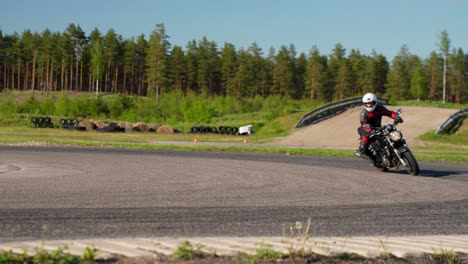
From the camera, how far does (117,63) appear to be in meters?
138

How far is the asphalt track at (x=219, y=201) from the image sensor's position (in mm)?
8211

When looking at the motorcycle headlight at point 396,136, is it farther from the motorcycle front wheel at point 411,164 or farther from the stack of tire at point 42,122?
the stack of tire at point 42,122

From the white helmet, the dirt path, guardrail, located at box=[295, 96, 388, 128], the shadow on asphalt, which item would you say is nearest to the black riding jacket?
the white helmet

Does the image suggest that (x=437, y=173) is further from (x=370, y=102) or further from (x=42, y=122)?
(x=42, y=122)

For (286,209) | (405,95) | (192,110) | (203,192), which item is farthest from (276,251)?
(405,95)

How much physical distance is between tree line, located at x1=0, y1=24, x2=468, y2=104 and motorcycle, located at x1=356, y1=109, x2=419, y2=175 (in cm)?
10190

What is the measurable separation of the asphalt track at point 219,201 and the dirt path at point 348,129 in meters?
21.9

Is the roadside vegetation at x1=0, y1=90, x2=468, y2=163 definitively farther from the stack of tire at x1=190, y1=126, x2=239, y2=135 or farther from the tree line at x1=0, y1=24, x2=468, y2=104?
the tree line at x1=0, y1=24, x2=468, y2=104

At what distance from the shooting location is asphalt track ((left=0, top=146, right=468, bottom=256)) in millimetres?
8211

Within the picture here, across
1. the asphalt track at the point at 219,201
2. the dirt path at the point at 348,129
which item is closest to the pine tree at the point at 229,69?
the dirt path at the point at 348,129

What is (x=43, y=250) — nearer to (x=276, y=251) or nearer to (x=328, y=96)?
(x=276, y=251)

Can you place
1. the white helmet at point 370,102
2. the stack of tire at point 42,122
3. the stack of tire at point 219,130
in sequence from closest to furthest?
the white helmet at point 370,102, the stack of tire at point 219,130, the stack of tire at point 42,122

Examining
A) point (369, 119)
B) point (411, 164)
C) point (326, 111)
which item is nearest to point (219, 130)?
point (326, 111)

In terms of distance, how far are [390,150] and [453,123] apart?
90.7 ft
